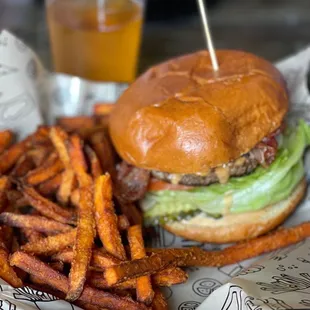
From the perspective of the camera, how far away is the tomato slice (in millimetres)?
2326

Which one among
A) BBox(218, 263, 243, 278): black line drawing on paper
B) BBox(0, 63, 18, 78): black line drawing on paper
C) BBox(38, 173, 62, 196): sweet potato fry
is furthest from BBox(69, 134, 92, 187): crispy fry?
BBox(218, 263, 243, 278): black line drawing on paper

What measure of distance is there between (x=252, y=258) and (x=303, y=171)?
47 centimetres

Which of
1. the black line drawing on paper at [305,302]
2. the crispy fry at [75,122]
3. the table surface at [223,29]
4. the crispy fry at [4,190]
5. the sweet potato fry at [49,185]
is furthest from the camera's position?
the table surface at [223,29]

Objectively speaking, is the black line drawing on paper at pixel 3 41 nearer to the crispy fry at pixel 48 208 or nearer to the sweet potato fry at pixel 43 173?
the sweet potato fry at pixel 43 173

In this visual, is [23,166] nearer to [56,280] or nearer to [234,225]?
[56,280]

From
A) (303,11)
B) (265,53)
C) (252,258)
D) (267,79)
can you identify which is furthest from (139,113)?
(303,11)

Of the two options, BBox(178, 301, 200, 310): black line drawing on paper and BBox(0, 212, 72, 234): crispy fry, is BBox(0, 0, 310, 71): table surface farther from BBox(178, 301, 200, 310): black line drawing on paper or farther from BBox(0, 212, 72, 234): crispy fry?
BBox(178, 301, 200, 310): black line drawing on paper

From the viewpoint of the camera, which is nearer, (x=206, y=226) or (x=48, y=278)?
(x=48, y=278)

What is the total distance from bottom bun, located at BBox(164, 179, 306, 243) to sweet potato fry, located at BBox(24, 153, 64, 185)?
1.74ft

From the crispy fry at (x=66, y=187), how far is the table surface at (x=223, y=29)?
1.63 metres

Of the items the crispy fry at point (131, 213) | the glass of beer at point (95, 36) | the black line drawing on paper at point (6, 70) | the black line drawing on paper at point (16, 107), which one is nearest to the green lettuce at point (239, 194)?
the crispy fry at point (131, 213)

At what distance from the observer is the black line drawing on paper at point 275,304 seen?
1.62 m

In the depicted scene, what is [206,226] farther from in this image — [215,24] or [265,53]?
[215,24]

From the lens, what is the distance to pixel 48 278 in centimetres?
190
